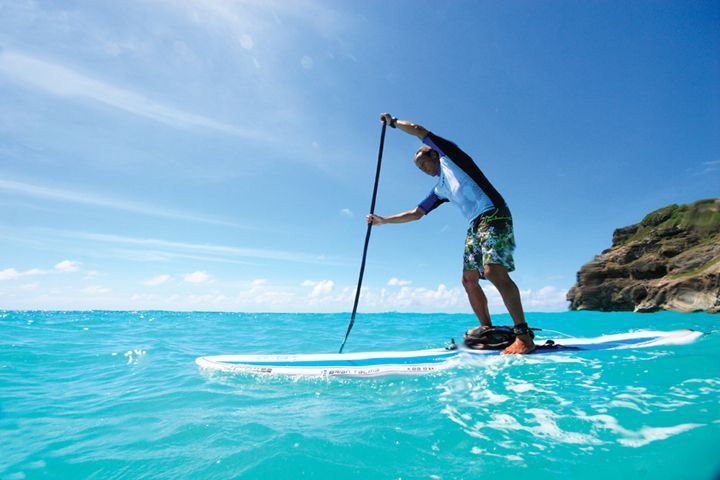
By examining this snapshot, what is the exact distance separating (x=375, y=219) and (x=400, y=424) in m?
3.97

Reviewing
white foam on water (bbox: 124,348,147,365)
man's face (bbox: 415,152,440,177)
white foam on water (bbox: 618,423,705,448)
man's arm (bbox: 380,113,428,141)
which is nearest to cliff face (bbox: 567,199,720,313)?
man's face (bbox: 415,152,440,177)

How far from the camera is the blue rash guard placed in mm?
4719

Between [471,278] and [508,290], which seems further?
[471,278]

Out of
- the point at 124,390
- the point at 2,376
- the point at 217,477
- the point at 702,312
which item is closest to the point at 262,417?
the point at 217,477

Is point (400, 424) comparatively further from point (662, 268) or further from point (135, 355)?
point (662, 268)

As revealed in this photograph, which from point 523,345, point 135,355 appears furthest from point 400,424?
point 135,355

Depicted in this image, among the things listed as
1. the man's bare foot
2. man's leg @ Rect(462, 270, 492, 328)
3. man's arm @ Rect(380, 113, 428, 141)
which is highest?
man's arm @ Rect(380, 113, 428, 141)

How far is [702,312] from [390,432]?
42890mm

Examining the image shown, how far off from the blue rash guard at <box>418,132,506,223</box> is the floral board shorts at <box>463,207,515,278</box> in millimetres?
112

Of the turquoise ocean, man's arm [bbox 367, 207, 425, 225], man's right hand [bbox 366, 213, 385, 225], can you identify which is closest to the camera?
the turquoise ocean

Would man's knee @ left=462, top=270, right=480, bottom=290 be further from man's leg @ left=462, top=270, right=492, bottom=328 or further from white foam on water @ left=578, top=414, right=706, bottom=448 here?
white foam on water @ left=578, top=414, right=706, bottom=448

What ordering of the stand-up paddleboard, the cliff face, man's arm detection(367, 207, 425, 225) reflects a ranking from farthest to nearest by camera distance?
1. the cliff face
2. man's arm detection(367, 207, 425, 225)
3. the stand-up paddleboard

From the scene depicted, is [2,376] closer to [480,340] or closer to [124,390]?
[124,390]

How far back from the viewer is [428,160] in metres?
5.29
